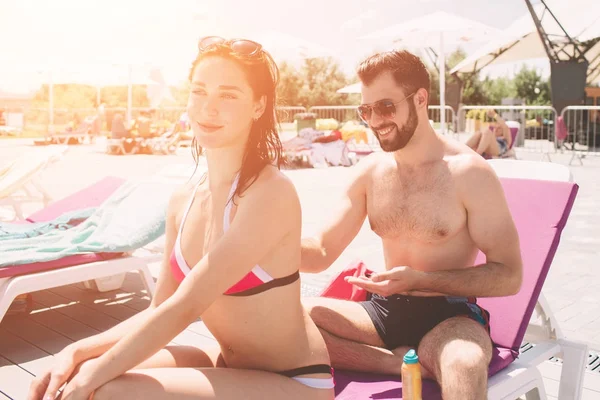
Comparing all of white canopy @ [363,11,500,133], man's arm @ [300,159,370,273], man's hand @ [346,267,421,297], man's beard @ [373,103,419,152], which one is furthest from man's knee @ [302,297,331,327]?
white canopy @ [363,11,500,133]

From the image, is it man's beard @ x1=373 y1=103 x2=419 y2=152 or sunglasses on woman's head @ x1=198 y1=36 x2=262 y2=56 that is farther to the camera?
man's beard @ x1=373 y1=103 x2=419 y2=152

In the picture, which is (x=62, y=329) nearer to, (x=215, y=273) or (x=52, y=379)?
(x=52, y=379)

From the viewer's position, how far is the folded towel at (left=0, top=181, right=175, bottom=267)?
422cm

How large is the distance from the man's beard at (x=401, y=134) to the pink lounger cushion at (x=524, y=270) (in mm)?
762

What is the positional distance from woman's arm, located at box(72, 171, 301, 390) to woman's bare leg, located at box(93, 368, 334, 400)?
0.04 m

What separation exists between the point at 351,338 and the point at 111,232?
2487 millimetres

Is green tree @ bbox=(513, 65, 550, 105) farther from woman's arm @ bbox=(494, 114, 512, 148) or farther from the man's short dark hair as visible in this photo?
the man's short dark hair

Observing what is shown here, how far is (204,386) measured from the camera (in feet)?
5.28

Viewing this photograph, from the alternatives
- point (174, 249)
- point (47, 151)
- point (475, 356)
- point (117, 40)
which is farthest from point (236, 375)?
point (117, 40)

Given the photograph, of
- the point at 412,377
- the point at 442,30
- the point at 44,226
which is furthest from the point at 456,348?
the point at 442,30

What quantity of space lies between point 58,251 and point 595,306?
12.3 ft

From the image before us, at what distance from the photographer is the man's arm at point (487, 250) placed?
235 cm

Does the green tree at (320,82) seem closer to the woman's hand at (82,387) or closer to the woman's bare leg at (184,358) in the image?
the woman's bare leg at (184,358)

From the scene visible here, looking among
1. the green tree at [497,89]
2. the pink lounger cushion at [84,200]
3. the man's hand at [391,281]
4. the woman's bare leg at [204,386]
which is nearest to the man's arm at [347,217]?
the man's hand at [391,281]
